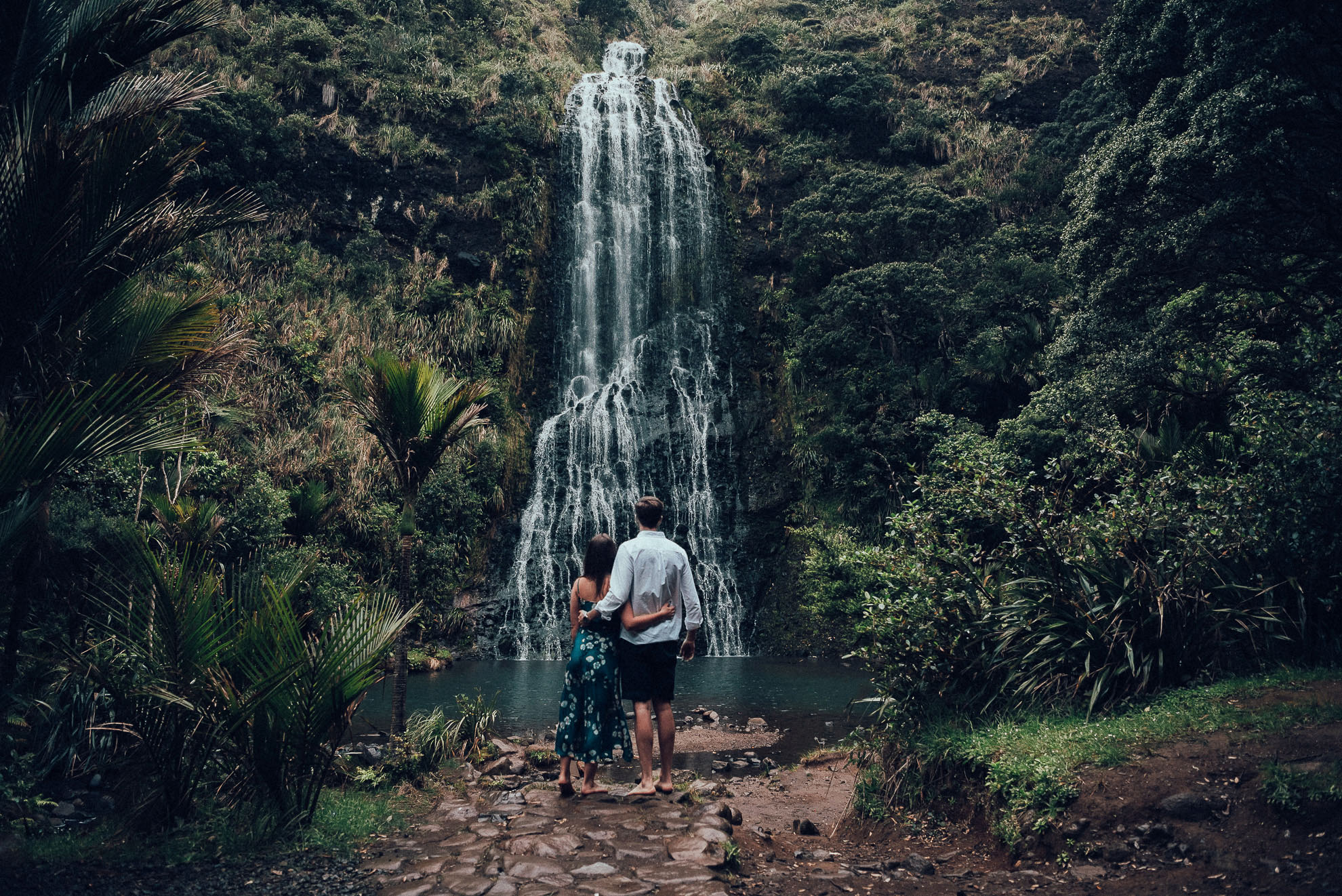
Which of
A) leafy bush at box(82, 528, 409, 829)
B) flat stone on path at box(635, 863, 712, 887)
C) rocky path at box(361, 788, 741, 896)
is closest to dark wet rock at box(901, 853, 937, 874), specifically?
rocky path at box(361, 788, 741, 896)

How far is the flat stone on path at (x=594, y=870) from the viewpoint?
138 inches

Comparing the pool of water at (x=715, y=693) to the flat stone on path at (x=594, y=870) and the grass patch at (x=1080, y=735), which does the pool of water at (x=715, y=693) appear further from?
the flat stone on path at (x=594, y=870)

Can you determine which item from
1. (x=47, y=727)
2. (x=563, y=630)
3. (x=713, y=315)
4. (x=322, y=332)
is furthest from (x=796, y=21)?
(x=47, y=727)

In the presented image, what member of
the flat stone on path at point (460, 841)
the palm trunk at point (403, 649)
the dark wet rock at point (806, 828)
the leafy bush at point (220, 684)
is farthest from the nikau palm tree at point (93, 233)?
the dark wet rock at point (806, 828)

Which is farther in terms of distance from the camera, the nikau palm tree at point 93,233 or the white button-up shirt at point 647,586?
the white button-up shirt at point 647,586

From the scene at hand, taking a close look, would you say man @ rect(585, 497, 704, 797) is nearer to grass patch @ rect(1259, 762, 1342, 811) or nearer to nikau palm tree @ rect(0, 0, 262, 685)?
nikau palm tree @ rect(0, 0, 262, 685)

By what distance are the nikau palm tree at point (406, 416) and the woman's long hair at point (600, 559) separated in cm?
223

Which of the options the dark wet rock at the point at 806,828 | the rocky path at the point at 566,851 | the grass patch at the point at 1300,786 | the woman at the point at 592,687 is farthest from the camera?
the dark wet rock at the point at 806,828

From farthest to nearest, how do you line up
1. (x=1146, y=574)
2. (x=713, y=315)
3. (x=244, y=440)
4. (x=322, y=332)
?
(x=713, y=315)
(x=322, y=332)
(x=244, y=440)
(x=1146, y=574)

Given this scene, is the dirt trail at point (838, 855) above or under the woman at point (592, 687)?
under

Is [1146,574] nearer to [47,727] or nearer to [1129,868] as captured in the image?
[1129,868]

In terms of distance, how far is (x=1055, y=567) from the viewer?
561cm

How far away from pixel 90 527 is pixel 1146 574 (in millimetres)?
9296

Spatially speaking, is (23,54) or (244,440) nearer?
(23,54)
